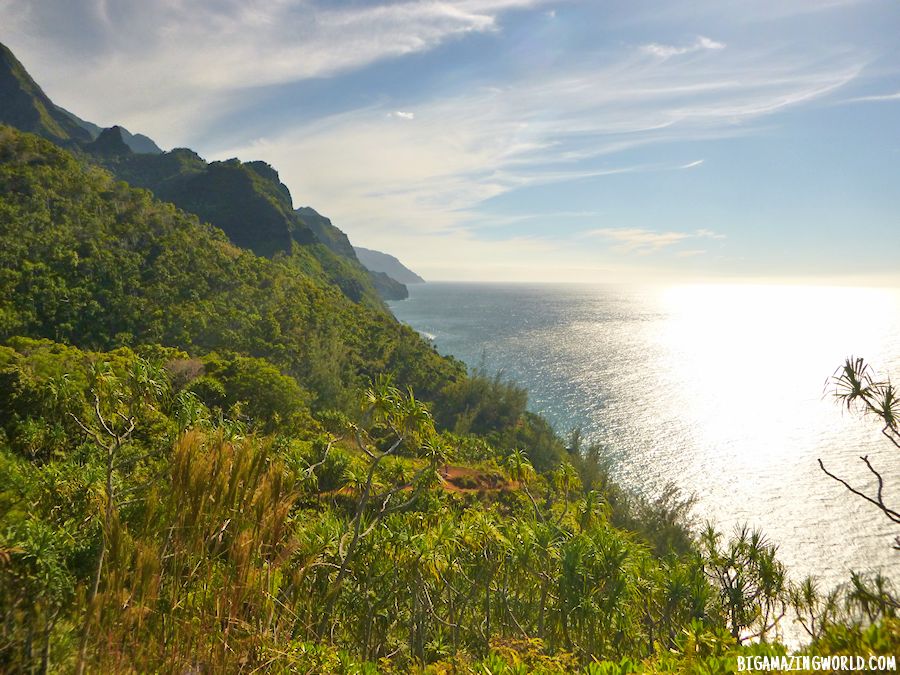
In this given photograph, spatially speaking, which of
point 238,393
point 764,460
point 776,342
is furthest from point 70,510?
point 776,342

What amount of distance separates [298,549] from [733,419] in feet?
250

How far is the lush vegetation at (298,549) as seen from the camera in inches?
199

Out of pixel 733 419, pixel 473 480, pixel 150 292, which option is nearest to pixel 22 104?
pixel 150 292

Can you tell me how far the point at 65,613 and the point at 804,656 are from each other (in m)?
8.13

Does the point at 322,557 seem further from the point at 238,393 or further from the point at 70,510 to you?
the point at 238,393

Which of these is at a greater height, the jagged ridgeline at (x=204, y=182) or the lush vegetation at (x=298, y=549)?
the jagged ridgeline at (x=204, y=182)

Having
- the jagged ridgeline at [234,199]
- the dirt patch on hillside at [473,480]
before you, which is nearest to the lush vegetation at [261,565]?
the dirt patch on hillside at [473,480]

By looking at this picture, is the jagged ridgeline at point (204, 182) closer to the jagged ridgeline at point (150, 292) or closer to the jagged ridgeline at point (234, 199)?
the jagged ridgeline at point (234, 199)

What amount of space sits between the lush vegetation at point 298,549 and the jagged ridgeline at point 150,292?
750 millimetres

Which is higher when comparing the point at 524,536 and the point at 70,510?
the point at 70,510

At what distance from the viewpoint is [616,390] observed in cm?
7944

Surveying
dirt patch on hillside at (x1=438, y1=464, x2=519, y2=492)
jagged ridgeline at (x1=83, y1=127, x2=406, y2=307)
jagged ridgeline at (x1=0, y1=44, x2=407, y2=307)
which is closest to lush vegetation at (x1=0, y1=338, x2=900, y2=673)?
dirt patch on hillside at (x1=438, y1=464, x2=519, y2=492)

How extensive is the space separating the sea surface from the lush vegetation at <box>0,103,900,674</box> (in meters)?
7.52

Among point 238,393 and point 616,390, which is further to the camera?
point 616,390
